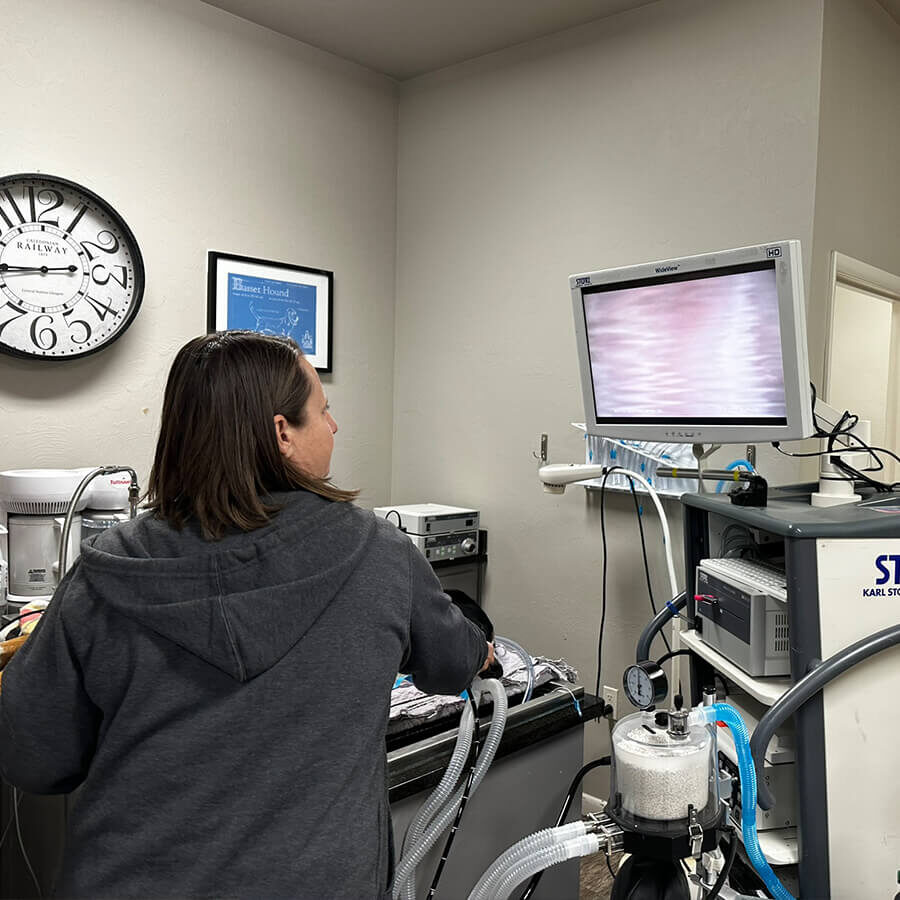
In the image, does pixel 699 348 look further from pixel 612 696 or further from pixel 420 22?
pixel 420 22

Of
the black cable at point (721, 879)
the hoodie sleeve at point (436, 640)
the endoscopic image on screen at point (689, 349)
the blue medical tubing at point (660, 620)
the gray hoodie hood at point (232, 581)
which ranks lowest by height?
the black cable at point (721, 879)

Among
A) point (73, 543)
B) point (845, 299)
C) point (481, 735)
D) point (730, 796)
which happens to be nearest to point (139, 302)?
point (73, 543)

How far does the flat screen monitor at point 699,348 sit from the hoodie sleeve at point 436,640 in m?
0.90

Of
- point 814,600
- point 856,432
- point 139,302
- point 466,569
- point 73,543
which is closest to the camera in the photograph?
point 814,600

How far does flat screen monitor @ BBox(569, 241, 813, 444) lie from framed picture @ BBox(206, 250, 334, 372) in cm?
114

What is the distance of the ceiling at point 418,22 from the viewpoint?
2.80 meters

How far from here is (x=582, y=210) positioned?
2900 millimetres

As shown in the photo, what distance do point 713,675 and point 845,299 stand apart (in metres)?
1.95

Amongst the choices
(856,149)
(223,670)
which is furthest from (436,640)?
(856,149)

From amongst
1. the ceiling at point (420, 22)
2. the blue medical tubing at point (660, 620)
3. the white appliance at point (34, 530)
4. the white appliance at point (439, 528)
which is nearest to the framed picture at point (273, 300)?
the white appliance at point (439, 528)

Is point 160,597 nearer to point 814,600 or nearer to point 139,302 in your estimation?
point 814,600

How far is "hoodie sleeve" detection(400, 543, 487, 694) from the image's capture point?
3.90ft

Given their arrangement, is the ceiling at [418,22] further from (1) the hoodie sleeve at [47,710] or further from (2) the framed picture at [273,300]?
(1) the hoodie sleeve at [47,710]

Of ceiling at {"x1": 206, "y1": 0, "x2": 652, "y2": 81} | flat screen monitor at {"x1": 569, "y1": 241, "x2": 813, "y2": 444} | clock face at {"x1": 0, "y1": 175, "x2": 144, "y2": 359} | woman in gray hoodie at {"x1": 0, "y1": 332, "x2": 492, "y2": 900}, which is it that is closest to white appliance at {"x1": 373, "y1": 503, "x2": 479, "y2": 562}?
flat screen monitor at {"x1": 569, "y1": 241, "x2": 813, "y2": 444}
